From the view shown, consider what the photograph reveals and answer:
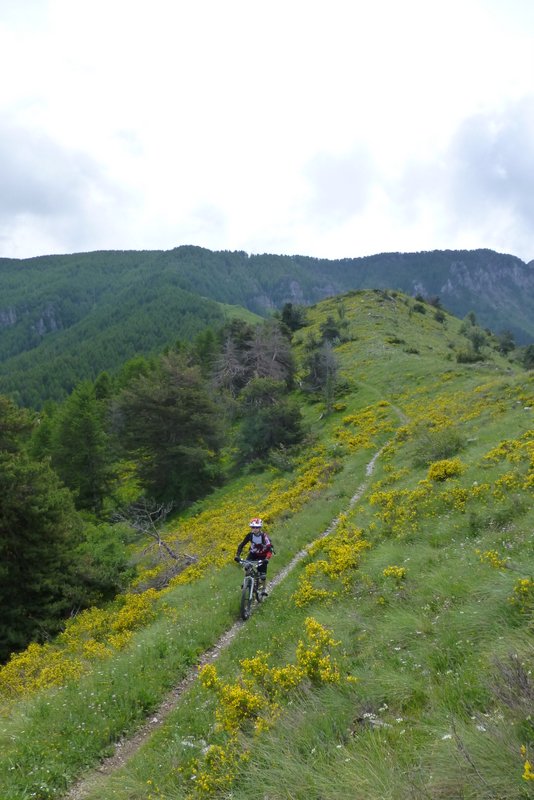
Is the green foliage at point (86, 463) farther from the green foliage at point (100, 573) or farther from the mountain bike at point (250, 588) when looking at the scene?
the mountain bike at point (250, 588)

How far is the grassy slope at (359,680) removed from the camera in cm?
422

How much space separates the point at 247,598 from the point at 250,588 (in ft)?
0.85

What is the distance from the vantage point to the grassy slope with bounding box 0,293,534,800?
13.9 ft

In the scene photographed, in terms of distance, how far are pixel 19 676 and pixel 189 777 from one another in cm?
839

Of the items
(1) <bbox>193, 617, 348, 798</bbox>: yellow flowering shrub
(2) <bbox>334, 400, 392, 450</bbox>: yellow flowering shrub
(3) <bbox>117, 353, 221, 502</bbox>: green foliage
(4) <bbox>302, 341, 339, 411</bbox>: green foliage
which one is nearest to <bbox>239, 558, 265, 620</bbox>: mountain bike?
(1) <bbox>193, 617, 348, 798</bbox>: yellow flowering shrub

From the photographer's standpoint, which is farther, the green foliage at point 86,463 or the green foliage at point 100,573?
the green foliage at point 86,463

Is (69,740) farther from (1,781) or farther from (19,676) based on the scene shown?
(19,676)

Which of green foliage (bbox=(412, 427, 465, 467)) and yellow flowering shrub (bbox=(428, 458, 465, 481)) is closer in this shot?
yellow flowering shrub (bbox=(428, 458, 465, 481))

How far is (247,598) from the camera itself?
1164cm

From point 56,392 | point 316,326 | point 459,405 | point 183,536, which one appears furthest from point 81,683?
point 56,392

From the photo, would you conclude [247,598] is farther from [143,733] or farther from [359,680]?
[359,680]

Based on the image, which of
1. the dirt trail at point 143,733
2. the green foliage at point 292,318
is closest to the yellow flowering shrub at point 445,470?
the dirt trail at point 143,733

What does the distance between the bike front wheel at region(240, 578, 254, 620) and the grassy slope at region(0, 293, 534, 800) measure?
414 millimetres

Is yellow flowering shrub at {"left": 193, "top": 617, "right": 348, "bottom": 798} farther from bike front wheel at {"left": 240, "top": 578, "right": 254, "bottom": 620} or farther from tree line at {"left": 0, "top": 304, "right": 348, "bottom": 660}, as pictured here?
tree line at {"left": 0, "top": 304, "right": 348, "bottom": 660}
